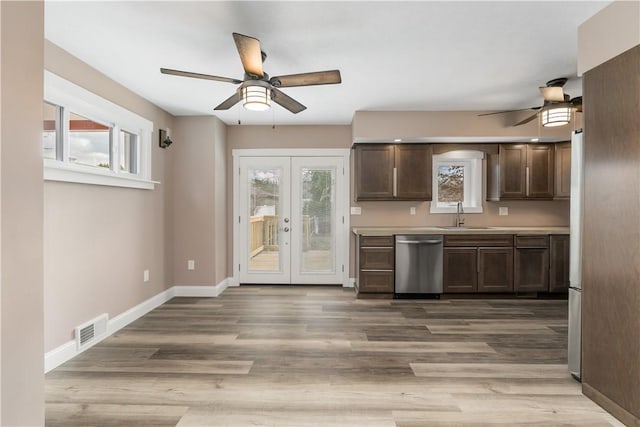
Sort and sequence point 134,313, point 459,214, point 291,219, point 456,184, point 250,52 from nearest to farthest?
point 250,52 → point 134,313 → point 459,214 → point 456,184 → point 291,219

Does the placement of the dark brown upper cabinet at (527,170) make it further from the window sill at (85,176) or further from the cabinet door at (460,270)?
the window sill at (85,176)

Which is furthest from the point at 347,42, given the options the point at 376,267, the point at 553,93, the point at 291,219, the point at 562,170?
the point at 562,170

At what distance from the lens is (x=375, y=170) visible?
5.04m

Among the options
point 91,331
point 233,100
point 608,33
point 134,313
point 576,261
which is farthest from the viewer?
point 134,313

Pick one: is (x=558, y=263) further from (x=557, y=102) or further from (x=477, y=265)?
(x=557, y=102)

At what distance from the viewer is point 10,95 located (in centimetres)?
120

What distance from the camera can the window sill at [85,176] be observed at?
2689 mm

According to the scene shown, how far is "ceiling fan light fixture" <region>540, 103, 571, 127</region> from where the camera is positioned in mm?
3381

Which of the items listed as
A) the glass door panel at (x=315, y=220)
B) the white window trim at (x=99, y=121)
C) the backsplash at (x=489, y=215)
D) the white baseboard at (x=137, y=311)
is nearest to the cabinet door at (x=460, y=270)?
the backsplash at (x=489, y=215)

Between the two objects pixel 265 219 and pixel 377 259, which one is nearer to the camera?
pixel 377 259

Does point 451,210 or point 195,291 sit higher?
point 451,210

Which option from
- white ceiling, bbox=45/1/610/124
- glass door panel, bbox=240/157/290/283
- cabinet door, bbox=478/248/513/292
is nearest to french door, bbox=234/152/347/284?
glass door panel, bbox=240/157/290/283

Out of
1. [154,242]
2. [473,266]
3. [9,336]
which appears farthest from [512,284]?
[9,336]

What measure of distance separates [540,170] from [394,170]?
2010 millimetres
